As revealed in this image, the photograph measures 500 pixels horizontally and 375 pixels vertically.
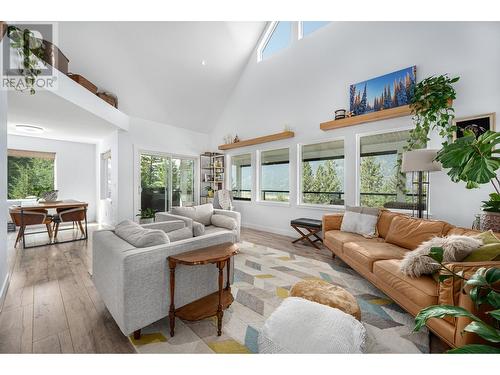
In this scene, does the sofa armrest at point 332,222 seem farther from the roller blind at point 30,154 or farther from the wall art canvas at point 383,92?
the roller blind at point 30,154

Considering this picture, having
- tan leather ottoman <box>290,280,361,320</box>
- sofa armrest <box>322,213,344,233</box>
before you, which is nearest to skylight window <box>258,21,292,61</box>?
sofa armrest <box>322,213,344,233</box>

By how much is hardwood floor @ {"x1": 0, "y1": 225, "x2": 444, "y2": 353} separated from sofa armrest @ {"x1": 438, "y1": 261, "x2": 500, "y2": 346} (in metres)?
0.41

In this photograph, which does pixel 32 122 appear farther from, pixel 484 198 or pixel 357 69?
pixel 484 198

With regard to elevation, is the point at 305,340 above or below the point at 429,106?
below

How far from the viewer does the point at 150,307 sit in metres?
1.58

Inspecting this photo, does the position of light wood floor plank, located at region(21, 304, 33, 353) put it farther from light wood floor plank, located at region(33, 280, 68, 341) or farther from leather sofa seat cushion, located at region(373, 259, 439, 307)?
leather sofa seat cushion, located at region(373, 259, 439, 307)

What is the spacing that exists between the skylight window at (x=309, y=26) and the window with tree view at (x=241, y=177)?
3051 millimetres

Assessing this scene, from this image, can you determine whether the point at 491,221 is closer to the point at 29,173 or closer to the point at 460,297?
the point at 460,297

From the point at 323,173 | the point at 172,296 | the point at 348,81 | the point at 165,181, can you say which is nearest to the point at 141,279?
the point at 172,296

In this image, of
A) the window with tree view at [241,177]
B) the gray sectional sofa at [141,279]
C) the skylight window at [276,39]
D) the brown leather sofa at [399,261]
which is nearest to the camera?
the brown leather sofa at [399,261]

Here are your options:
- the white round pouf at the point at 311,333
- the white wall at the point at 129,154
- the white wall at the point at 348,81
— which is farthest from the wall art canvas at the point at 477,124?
the white wall at the point at 129,154

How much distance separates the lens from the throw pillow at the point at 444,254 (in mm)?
1646
